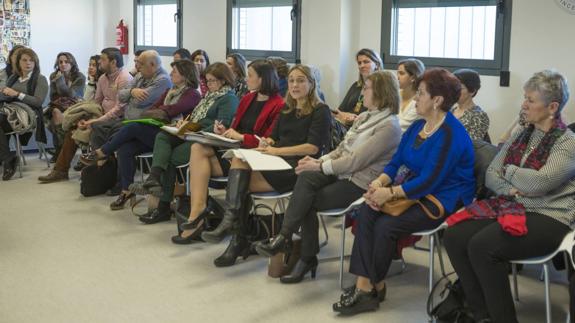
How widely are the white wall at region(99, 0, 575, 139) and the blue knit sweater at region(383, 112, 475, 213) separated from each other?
1.82 meters

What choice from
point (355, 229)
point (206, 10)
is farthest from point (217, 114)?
point (206, 10)

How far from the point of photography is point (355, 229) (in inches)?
142

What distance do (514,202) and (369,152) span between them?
2.84ft

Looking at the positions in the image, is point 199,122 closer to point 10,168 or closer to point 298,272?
point 298,272

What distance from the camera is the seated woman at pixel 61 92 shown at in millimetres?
7020

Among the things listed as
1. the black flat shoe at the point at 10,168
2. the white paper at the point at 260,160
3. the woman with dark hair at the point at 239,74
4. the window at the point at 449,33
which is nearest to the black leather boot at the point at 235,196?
the white paper at the point at 260,160

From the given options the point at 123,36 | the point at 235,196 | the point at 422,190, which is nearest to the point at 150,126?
the point at 235,196

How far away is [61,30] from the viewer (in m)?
9.53

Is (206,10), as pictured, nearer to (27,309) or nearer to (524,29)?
(524,29)

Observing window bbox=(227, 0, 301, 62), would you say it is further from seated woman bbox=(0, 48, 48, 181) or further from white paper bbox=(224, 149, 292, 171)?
white paper bbox=(224, 149, 292, 171)

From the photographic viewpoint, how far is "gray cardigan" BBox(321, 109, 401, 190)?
3719 mm

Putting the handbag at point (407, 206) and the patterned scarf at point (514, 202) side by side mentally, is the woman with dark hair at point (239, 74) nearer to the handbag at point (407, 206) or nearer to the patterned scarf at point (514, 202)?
the handbag at point (407, 206)

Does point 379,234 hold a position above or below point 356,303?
above

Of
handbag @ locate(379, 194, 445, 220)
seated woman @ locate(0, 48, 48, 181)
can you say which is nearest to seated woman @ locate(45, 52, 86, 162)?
seated woman @ locate(0, 48, 48, 181)
